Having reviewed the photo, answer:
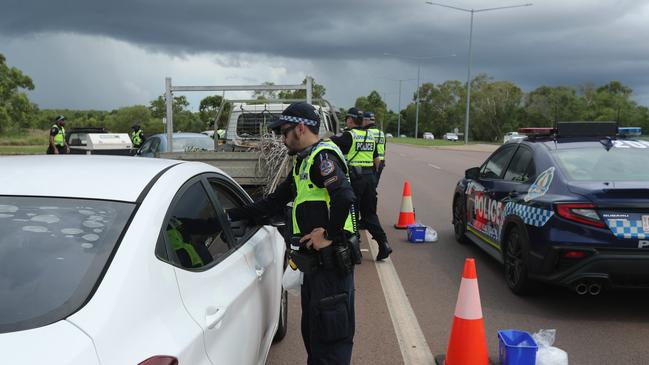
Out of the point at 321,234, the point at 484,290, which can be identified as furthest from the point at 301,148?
the point at 484,290

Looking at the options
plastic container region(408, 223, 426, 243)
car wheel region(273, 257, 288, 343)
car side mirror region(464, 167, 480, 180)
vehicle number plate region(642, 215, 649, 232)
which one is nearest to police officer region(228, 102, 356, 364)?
car wheel region(273, 257, 288, 343)

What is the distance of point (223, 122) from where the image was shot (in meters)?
14.4

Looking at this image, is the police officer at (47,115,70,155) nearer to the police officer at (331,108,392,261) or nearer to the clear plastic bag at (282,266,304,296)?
the police officer at (331,108,392,261)

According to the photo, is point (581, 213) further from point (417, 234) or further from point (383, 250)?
point (417, 234)

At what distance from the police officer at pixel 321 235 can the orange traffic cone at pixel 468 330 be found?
36.5 inches

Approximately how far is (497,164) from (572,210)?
2.21 m

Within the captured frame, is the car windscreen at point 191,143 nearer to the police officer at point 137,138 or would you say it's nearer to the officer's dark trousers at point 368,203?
the police officer at point 137,138

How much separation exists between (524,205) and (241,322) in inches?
137

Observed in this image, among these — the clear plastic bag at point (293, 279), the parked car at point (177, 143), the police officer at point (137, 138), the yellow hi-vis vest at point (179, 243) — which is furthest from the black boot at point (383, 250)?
the police officer at point (137, 138)

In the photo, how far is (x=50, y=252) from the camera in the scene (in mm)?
1992

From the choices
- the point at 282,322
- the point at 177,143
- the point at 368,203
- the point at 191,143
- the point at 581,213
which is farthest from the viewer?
the point at 177,143

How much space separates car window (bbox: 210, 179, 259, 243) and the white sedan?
248 mm

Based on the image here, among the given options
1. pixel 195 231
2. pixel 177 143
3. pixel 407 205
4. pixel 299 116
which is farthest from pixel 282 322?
pixel 177 143

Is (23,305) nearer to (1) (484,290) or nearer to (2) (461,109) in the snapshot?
(1) (484,290)
